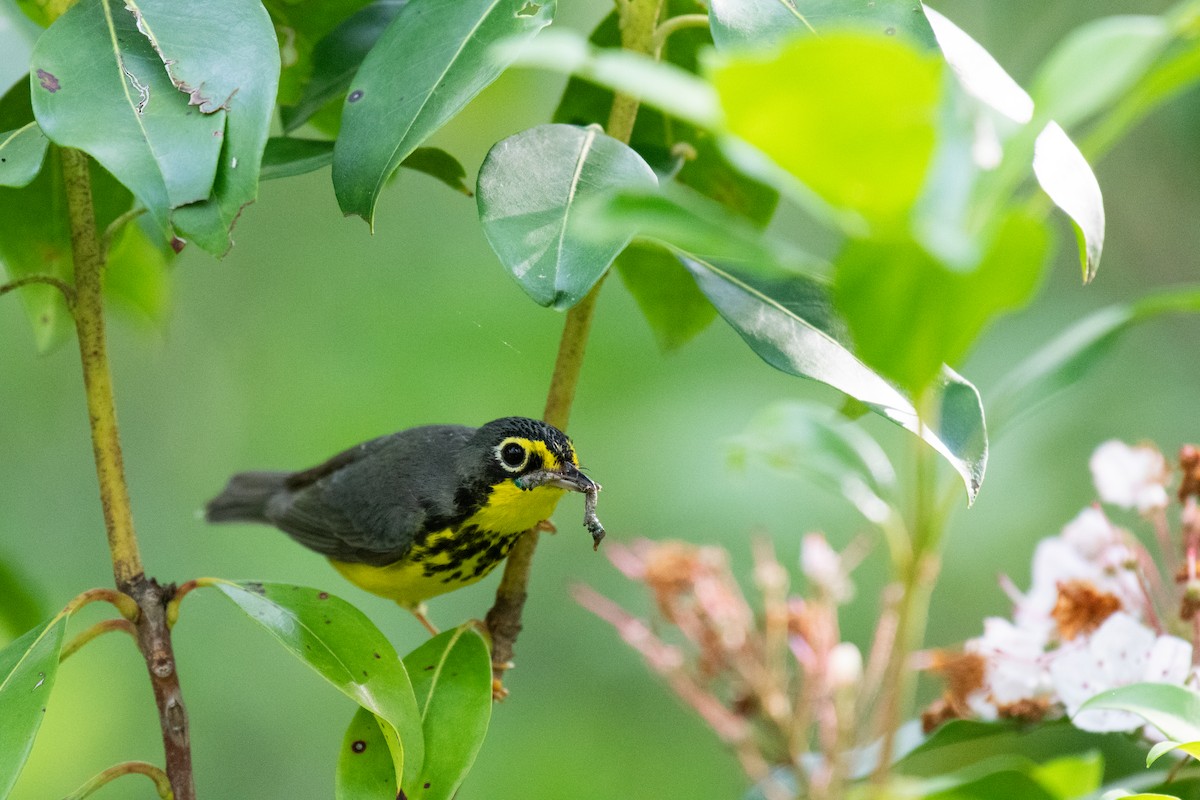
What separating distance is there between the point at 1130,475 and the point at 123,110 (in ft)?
5.75

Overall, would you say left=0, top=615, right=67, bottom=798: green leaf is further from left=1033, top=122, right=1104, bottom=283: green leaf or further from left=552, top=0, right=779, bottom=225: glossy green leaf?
left=1033, top=122, right=1104, bottom=283: green leaf

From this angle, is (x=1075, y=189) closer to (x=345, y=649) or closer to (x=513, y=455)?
(x=345, y=649)

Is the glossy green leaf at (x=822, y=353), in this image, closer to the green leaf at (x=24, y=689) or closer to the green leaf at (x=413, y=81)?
the green leaf at (x=413, y=81)

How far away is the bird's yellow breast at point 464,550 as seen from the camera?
2.90m

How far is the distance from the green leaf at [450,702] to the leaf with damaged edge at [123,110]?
0.85 meters

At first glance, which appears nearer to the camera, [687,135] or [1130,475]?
[1130,475]

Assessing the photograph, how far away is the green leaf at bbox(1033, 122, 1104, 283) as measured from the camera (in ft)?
4.96

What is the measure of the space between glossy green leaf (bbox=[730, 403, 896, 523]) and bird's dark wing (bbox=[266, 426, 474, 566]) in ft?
5.46

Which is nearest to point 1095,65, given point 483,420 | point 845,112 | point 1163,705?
point 845,112

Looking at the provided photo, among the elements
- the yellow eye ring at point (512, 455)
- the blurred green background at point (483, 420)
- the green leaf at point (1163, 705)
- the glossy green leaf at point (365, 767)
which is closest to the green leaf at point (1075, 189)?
the green leaf at point (1163, 705)

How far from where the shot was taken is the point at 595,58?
89cm

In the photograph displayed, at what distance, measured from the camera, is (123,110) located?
1.71m

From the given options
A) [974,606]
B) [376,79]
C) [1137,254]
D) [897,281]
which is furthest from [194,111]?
[1137,254]

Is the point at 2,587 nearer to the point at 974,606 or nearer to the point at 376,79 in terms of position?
the point at 376,79
